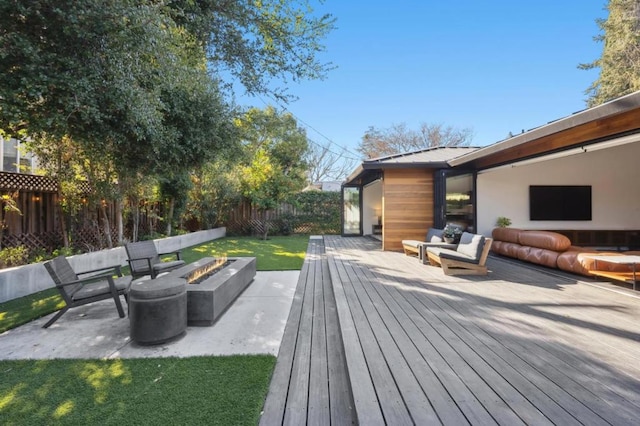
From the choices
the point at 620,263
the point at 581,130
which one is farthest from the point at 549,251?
the point at 581,130

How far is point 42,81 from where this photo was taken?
10.1 ft

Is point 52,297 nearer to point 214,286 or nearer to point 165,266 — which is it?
point 165,266

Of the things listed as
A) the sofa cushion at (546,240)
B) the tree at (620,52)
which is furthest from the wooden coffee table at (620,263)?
the tree at (620,52)

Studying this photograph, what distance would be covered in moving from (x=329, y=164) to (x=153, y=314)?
28.3 metres

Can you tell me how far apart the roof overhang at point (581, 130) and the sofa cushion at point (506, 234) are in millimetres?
1672

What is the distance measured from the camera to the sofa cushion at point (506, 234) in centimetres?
679

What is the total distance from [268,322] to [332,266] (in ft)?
8.87

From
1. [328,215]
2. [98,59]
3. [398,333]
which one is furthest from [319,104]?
[398,333]

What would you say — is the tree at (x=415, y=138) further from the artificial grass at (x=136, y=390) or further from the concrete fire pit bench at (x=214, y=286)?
the artificial grass at (x=136, y=390)

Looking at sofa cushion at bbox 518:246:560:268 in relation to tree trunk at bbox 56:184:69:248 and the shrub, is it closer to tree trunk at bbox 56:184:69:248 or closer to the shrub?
the shrub

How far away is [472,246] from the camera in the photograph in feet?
17.4

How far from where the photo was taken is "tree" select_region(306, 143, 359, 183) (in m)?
29.6

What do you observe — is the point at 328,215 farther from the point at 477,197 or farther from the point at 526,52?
the point at 526,52

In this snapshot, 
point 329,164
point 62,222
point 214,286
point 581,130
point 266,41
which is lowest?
point 214,286
